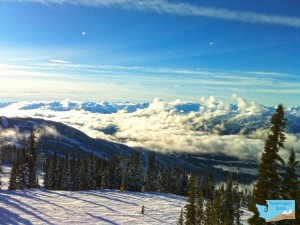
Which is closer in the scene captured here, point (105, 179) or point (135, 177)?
point (105, 179)

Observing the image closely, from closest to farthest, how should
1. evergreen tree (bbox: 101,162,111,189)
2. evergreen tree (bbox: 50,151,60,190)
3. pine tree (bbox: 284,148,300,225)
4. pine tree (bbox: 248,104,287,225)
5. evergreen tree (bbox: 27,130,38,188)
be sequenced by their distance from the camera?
pine tree (bbox: 248,104,287,225), pine tree (bbox: 284,148,300,225), evergreen tree (bbox: 27,130,38,188), evergreen tree (bbox: 101,162,111,189), evergreen tree (bbox: 50,151,60,190)

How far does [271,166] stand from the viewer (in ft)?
84.3

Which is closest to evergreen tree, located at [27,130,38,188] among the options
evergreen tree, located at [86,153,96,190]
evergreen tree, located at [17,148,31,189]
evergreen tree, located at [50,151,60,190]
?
evergreen tree, located at [17,148,31,189]

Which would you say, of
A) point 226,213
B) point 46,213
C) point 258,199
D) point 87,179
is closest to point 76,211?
point 46,213

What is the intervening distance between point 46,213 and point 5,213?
5856 mm

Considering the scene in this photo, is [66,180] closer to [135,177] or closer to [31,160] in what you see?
[31,160]

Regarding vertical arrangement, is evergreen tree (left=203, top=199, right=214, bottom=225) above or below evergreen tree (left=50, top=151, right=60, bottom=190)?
above

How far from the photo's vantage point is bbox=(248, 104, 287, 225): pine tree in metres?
25.5

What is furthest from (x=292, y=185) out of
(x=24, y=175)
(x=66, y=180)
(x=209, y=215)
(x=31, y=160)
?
(x=66, y=180)

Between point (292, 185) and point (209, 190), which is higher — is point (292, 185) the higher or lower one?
the higher one

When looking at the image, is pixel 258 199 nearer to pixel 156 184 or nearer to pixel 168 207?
pixel 168 207

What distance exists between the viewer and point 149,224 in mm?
53094

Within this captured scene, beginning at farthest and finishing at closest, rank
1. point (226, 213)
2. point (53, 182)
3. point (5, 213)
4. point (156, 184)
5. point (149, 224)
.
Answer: point (156, 184), point (53, 182), point (226, 213), point (149, 224), point (5, 213)

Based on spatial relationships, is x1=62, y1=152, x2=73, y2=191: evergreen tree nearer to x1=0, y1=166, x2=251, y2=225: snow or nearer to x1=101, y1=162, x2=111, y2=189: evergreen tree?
x1=101, y1=162, x2=111, y2=189: evergreen tree
